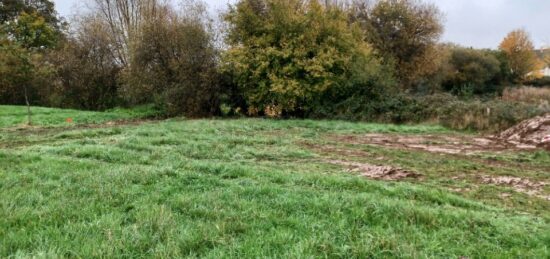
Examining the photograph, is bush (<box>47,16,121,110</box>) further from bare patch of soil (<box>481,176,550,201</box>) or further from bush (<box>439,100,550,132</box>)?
bare patch of soil (<box>481,176,550,201</box>)

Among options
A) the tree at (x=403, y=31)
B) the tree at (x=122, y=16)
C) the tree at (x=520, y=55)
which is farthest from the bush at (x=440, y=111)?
the tree at (x=520, y=55)

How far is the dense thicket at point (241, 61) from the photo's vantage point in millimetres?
17688

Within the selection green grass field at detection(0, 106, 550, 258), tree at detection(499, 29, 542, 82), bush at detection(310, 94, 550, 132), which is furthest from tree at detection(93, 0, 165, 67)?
tree at detection(499, 29, 542, 82)

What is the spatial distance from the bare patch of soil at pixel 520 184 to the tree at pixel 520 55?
39.0m

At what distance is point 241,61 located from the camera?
1822 cm

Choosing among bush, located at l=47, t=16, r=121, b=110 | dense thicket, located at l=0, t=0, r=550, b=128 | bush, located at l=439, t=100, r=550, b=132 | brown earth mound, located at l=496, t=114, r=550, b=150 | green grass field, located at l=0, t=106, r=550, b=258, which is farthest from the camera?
bush, located at l=47, t=16, r=121, b=110

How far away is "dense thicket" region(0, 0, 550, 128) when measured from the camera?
58.0ft

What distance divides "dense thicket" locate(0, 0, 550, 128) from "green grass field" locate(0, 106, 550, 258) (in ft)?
34.4

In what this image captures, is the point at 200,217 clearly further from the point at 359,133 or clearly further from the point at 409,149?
the point at 359,133

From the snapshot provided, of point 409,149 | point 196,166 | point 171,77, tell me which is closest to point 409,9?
point 171,77

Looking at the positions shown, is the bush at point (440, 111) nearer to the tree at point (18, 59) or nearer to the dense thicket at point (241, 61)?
the dense thicket at point (241, 61)

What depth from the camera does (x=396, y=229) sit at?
12.0ft

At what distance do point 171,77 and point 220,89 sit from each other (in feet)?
9.23

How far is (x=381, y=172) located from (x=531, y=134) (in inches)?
296
